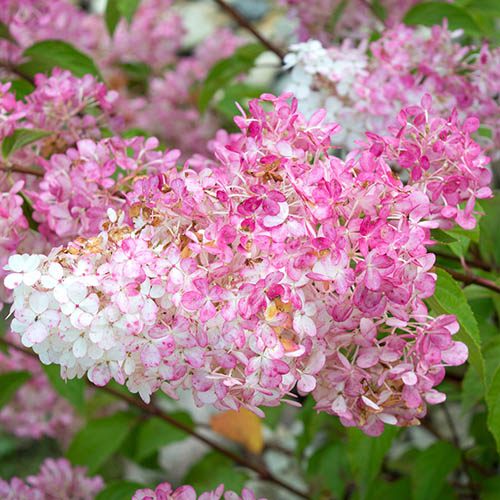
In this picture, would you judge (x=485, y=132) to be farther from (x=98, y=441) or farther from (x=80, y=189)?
(x=98, y=441)

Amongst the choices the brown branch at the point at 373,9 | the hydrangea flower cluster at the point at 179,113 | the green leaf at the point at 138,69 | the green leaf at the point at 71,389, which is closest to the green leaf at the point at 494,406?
the green leaf at the point at 71,389

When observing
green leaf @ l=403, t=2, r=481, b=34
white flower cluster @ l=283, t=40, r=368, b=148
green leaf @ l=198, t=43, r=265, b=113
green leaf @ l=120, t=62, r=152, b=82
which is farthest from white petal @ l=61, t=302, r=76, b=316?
green leaf @ l=120, t=62, r=152, b=82

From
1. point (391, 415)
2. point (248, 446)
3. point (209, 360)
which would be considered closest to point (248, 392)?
point (209, 360)

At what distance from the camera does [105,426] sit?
1.76 metres

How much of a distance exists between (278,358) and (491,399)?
1.09ft

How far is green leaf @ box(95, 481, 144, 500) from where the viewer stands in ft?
4.64

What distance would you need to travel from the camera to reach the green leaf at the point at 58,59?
1543 mm

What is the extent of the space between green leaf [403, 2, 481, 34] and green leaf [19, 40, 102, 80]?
1.99 ft

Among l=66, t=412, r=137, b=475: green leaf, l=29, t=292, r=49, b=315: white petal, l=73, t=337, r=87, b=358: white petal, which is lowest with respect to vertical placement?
l=66, t=412, r=137, b=475: green leaf

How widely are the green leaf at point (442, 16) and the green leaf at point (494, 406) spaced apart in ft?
2.57

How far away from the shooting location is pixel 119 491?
56.2 inches

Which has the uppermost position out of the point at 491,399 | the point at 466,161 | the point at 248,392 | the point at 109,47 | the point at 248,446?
the point at 466,161

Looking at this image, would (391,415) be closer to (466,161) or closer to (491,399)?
(491,399)

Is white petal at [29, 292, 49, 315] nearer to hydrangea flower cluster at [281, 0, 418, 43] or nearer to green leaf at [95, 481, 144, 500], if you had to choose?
green leaf at [95, 481, 144, 500]
